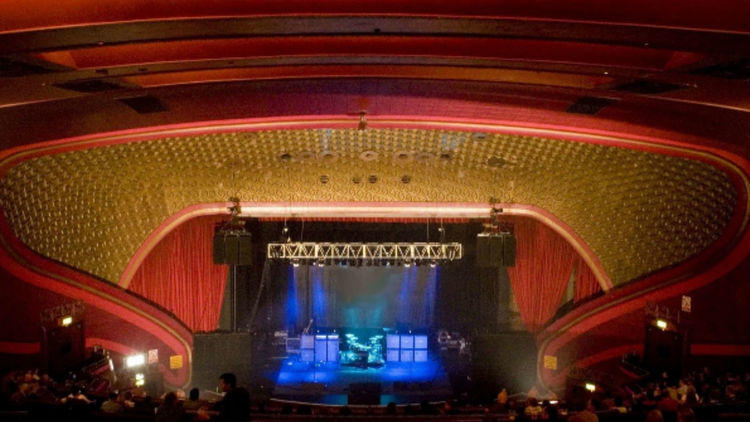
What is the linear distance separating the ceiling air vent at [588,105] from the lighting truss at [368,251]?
6.91m

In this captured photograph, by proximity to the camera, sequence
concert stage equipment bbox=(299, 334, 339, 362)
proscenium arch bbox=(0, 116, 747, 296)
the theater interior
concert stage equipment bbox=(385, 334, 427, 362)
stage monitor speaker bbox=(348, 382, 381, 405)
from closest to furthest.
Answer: the theater interior < proscenium arch bbox=(0, 116, 747, 296) < stage monitor speaker bbox=(348, 382, 381, 405) < concert stage equipment bbox=(299, 334, 339, 362) < concert stage equipment bbox=(385, 334, 427, 362)

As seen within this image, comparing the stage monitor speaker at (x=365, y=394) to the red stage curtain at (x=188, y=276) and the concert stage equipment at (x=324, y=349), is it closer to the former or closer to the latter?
the concert stage equipment at (x=324, y=349)

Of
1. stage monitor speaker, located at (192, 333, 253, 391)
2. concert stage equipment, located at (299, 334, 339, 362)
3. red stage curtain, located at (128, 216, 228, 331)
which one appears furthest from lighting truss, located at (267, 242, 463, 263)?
stage monitor speaker, located at (192, 333, 253, 391)

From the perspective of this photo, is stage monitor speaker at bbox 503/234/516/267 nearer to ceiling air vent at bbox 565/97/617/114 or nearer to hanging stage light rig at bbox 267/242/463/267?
hanging stage light rig at bbox 267/242/463/267

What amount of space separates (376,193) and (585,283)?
5.45 m

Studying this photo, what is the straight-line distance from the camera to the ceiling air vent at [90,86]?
5.62 m

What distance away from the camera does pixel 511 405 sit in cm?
1007

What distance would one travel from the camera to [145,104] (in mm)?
7082

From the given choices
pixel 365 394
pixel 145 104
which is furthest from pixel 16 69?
pixel 365 394

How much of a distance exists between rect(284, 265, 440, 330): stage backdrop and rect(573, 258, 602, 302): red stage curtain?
152 inches

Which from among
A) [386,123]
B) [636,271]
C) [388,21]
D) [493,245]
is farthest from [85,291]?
[636,271]

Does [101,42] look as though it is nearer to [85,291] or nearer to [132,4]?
[132,4]

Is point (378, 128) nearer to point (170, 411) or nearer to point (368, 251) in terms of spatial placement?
point (170, 411)

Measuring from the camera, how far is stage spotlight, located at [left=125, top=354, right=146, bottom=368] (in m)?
12.5
